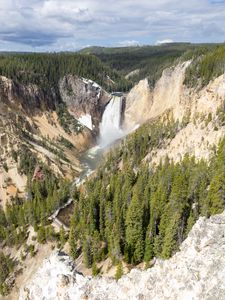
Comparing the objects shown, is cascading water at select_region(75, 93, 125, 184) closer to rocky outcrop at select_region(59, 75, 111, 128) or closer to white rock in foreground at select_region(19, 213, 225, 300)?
rocky outcrop at select_region(59, 75, 111, 128)

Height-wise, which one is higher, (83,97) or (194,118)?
(194,118)

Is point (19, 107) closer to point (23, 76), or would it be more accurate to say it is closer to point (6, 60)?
point (23, 76)

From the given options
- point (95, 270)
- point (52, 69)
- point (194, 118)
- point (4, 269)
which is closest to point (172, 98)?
point (194, 118)

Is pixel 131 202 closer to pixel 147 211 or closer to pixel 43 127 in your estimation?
pixel 147 211

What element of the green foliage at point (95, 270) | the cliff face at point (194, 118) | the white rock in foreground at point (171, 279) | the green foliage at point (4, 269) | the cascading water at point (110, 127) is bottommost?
the cascading water at point (110, 127)

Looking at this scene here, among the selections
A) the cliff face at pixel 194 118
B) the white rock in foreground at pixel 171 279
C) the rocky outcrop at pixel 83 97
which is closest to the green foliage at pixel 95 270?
the white rock in foreground at pixel 171 279

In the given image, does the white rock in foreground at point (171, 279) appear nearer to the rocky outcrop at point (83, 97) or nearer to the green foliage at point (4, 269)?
the green foliage at point (4, 269)

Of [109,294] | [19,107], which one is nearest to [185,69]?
[19,107]
